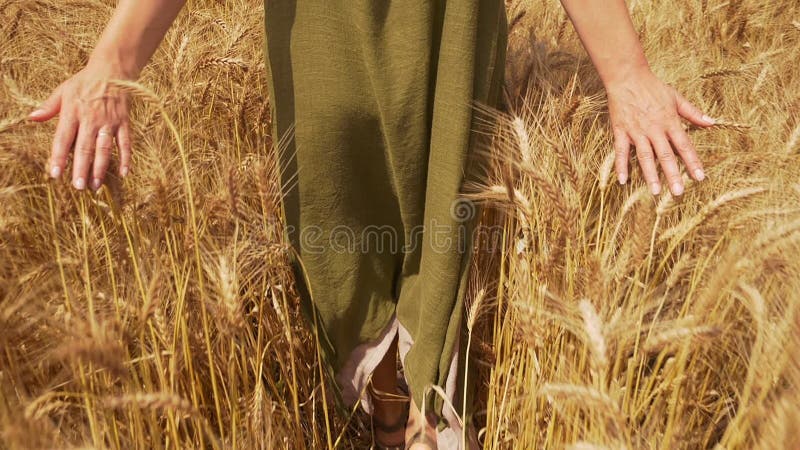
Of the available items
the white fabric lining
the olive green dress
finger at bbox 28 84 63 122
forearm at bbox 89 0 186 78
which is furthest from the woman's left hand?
finger at bbox 28 84 63 122

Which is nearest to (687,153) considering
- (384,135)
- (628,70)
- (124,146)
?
(628,70)

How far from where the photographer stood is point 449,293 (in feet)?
3.21

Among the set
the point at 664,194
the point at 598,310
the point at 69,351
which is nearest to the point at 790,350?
the point at 598,310

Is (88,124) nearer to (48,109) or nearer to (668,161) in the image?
(48,109)

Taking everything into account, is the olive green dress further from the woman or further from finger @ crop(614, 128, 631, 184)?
finger @ crop(614, 128, 631, 184)

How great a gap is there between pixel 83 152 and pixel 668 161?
830 mm

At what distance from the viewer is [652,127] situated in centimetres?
86

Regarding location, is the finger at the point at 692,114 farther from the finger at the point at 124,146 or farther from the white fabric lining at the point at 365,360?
the finger at the point at 124,146

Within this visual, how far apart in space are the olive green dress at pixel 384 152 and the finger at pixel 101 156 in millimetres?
291

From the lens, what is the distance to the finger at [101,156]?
745 mm

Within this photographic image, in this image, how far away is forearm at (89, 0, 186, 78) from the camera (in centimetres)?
78

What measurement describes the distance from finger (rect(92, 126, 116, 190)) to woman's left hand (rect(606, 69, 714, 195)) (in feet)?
2.46

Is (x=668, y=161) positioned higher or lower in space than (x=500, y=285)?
higher

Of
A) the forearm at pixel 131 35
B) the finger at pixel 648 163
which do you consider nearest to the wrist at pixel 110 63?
the forearm at pixel 131 35
